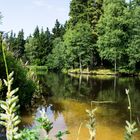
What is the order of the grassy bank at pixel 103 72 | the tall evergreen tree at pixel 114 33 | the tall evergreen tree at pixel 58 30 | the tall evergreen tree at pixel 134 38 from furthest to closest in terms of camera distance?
the tall evergreen tree at pixel 58 30 → the grassy bank at pixel 103 72 → the tall evergreen tree at pixel 114 33 → the tall evergreen tree at pixel 134 38

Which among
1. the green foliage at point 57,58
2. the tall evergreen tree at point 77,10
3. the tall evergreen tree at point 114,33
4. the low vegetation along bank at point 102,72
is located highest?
the tall evergreen tree at point 77,10

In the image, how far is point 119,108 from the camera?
62.4ft

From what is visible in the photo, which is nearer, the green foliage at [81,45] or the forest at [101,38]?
the forest at [101,38]

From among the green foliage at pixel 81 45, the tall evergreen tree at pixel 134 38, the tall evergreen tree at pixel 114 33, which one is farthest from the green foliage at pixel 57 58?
the tall evergreen tree at pixel 134 38

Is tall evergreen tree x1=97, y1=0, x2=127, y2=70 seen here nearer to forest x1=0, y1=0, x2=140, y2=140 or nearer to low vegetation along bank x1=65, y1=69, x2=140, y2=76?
forest x1=0, y1=0, x2=140, y2=140

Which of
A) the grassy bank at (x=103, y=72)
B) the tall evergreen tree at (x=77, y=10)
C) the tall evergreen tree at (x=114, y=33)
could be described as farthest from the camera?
the tall evergreen tree at (x=77, y=10)

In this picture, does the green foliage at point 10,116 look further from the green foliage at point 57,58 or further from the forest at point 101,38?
the green foliage at point 57,58

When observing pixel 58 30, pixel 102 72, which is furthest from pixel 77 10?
pixel 58 30

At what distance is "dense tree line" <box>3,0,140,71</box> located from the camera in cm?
5481

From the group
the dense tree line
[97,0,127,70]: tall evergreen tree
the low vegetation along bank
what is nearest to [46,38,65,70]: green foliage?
the dense tree line

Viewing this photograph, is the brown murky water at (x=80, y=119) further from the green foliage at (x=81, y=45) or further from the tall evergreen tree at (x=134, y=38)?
the green foliage at (x=81, y=45)

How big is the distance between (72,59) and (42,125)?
59642 mm

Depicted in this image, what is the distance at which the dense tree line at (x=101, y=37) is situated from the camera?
5481cm

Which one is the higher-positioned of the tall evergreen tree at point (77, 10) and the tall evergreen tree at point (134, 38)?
the tall evergreen tree at point (77, 10)
